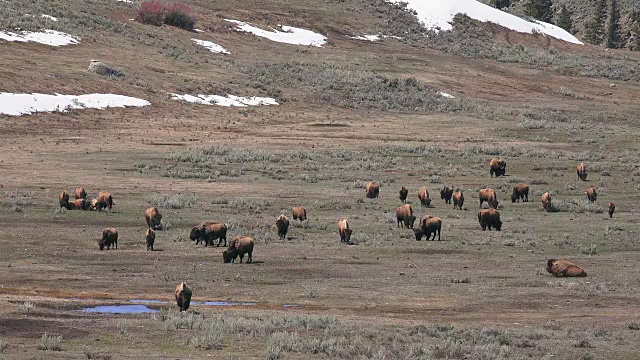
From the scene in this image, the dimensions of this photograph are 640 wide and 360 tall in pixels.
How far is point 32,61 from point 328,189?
37.6 m

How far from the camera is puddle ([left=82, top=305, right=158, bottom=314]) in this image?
84.1ft

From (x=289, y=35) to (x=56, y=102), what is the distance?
4670 cm

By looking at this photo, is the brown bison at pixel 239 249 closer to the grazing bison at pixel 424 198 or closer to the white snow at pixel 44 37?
the grazing bison at pixel 424 198

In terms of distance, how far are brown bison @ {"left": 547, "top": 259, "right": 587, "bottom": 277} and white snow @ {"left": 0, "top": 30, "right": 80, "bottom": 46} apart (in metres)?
65.2

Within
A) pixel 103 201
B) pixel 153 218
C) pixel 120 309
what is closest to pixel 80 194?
pixel 103 201

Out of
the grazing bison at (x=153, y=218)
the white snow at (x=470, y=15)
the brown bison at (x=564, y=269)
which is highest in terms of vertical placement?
the white snow at (x=470, y=15)

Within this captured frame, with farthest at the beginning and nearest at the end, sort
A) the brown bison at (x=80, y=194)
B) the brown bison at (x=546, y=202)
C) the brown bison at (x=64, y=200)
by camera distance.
→ the brown bison at (x=546, y=202), the brown bison at (x=80, y=194), the brown bison at (x=64, y=200)

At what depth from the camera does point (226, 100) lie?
90312 mm

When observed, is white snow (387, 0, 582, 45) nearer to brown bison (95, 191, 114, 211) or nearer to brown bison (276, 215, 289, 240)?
brown bison (95, 191, 114, 211)

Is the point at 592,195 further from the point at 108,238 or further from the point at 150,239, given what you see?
the point at 108,238

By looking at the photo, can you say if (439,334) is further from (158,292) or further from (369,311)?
(158,292)

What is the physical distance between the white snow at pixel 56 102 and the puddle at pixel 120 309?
46803 mm

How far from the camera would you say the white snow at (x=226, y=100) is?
288ft

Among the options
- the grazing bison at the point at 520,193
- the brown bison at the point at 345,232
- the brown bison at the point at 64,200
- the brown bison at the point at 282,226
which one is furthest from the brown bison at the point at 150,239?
the grazing bison at the point at 520,193
